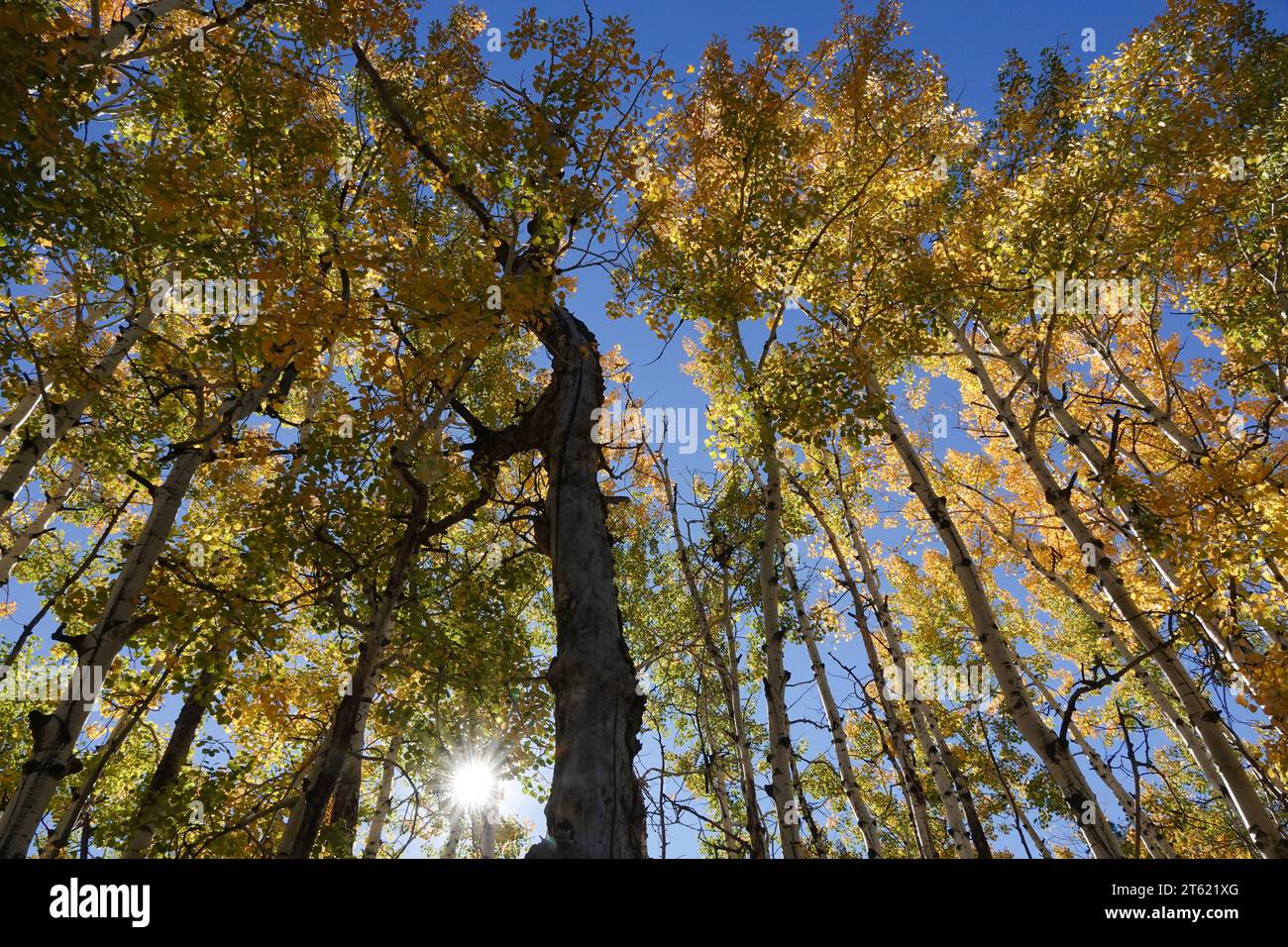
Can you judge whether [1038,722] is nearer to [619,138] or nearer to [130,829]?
[619,138]

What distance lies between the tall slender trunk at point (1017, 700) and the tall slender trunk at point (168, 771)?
691cm

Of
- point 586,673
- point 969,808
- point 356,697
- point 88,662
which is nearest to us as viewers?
point 586,673

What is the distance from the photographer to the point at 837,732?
836 centimetres

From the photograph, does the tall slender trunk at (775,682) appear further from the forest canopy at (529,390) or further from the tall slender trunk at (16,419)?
the tall slender trunk at (16,419)

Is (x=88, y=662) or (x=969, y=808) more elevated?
(x=88, y=662)

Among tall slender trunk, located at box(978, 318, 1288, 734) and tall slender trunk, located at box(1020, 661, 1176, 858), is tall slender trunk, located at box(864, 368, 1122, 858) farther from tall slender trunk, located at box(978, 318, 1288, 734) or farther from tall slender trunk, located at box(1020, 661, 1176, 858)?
tall slender trunk, located at box(1020, 661, 1176, 858)

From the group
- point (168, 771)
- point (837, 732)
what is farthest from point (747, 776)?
point (168, 771)

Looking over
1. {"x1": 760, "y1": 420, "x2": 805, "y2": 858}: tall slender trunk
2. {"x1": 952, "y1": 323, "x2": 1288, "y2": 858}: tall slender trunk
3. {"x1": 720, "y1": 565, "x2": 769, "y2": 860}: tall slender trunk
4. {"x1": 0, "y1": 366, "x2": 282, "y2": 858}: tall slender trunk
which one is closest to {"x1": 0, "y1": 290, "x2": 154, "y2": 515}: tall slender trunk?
{"x1": 0, "y1": 366, "x2": 282, "y2": 858}: tall slender trunk

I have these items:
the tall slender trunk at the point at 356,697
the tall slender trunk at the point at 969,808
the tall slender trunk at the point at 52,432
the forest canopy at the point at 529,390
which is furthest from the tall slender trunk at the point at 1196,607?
the tall slender trunk at the point at 52,432

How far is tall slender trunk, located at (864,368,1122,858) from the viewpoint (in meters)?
4.80

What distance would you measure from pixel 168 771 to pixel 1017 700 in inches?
362

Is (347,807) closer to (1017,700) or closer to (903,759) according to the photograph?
(903,759)

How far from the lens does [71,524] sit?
11.1 metres

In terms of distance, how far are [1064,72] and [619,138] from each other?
10347 millimetres
